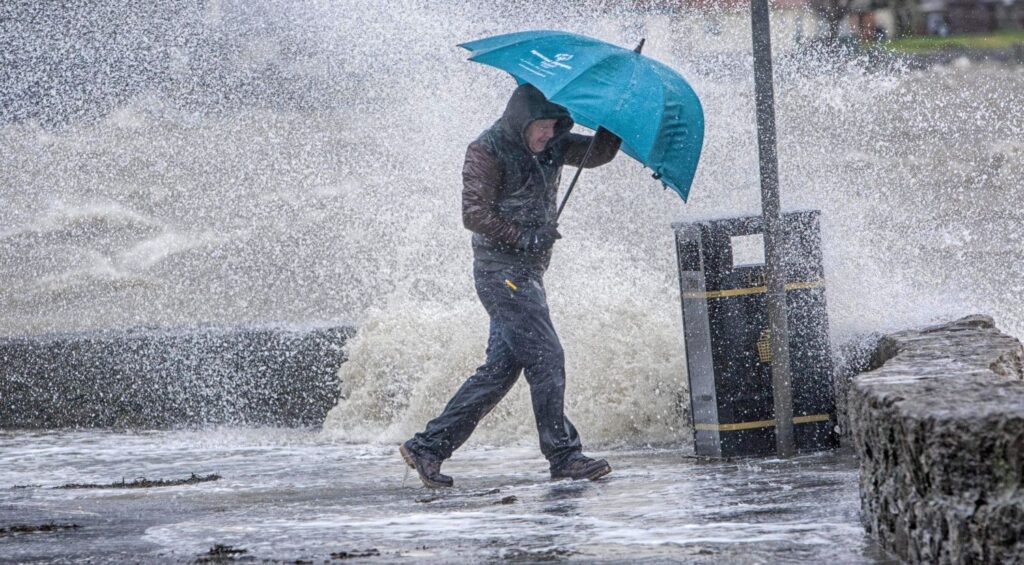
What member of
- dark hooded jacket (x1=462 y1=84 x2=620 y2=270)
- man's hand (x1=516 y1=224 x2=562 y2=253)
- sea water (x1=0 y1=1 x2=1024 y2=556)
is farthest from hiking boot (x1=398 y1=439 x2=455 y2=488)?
man's hand (x1=516 y1=224 x2=562 y2=253)

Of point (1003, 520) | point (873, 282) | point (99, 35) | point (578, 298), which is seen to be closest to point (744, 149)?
point (578, 298)

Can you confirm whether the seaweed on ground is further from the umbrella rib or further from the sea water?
the umbrella rib

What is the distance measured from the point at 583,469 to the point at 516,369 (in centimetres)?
56

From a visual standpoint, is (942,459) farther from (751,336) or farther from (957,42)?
(957,42)

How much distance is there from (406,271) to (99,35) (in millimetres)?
16187

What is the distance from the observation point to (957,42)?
20.9 meters

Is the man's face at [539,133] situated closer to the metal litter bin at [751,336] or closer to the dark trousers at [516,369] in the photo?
the dark trousers at [516,369]

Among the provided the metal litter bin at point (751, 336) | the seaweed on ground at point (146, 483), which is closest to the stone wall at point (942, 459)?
the metal litter bin at point (751, 336)

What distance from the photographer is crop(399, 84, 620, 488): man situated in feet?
21.0

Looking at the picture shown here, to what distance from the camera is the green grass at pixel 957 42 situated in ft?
68.6

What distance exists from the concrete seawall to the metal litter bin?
3609mm

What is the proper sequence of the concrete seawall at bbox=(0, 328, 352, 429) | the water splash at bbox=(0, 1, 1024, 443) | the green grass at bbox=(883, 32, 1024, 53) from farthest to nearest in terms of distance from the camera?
the green grass at bbox=(883, 32, 1024, 53)
the concrete seawall at bbox=(0, 328, 352, 429)
the water splash at bbox=(0, 1, 1024, 443)

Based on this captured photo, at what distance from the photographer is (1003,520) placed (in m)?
3.52

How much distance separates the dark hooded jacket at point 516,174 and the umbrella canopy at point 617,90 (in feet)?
0.48
